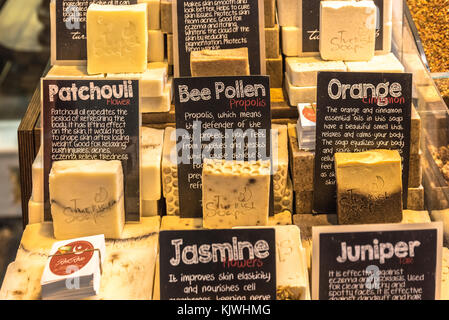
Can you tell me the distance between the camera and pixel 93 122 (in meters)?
2.45

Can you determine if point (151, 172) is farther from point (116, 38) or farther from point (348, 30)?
point (348, 30)

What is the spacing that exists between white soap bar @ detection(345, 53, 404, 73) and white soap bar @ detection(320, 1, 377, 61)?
3cm

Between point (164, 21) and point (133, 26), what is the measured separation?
9.3 inches

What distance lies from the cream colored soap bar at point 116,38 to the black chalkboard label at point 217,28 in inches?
6.1

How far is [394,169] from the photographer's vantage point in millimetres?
2336

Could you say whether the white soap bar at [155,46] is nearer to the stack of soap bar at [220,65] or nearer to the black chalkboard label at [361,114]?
the stack of soap bar at [220,65]

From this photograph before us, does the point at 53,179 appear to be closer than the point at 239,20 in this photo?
Yes

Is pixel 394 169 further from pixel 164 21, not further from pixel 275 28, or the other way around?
pixel 164 21

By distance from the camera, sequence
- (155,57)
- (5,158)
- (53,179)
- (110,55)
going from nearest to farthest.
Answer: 1. (53,179)
2. (110,55)
3. (155,57)
4. (5,158)

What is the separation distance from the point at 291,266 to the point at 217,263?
276mm

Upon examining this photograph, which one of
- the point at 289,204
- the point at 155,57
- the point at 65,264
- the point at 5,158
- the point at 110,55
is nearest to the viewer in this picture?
the point at 65,264

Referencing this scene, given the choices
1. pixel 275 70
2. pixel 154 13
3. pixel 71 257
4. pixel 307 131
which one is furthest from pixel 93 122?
pixel 275 70
